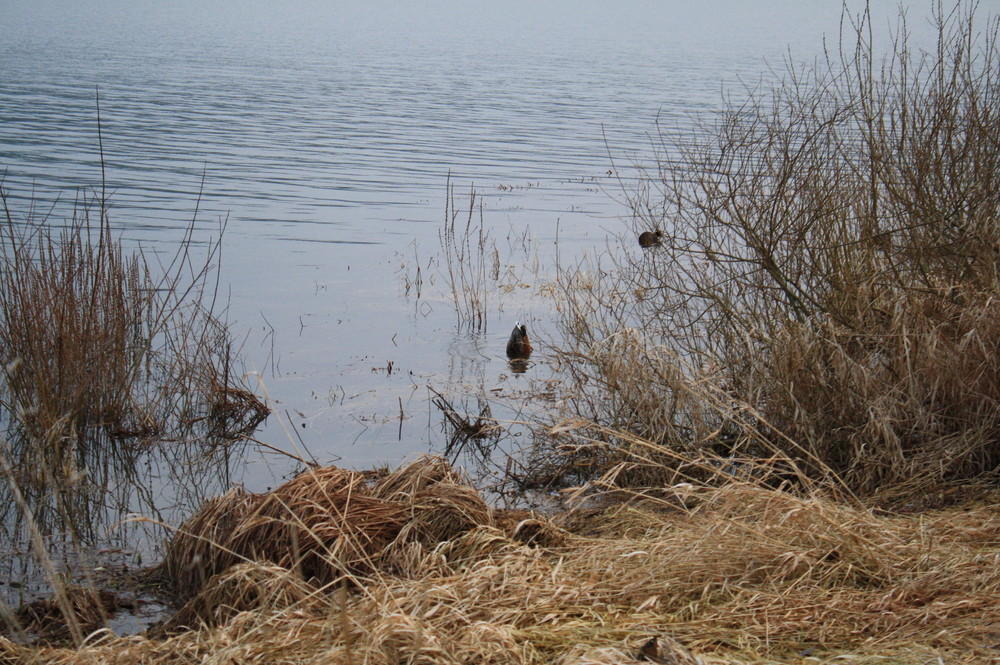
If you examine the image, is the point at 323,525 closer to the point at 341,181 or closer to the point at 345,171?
the point at 341,181

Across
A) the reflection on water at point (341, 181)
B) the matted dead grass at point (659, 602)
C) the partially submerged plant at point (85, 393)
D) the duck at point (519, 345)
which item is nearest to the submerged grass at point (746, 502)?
the matted dead grass at point (659, 602)

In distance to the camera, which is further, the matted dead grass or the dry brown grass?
the dry brown grass

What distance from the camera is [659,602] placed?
3834 millimetres

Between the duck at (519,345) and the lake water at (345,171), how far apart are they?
176mm

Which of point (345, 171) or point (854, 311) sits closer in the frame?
point (854, 311)

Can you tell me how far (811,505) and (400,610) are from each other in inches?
69.9

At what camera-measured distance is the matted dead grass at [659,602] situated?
3385 millimetres

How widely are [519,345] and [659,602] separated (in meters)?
6.40

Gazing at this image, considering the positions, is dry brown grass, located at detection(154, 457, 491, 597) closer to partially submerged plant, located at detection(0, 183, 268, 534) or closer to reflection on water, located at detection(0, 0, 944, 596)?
reflection on water, located at detection(0, 0, 944, 596)

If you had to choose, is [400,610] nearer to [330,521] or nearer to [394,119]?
[330,521]

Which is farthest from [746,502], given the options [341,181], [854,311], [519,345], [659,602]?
[341,181]

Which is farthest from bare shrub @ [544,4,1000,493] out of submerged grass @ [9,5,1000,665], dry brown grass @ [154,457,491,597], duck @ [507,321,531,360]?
duck @ [507,321,531,360]

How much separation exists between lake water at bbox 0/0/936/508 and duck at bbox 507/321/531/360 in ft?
0.58

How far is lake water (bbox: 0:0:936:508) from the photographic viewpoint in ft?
31.9
